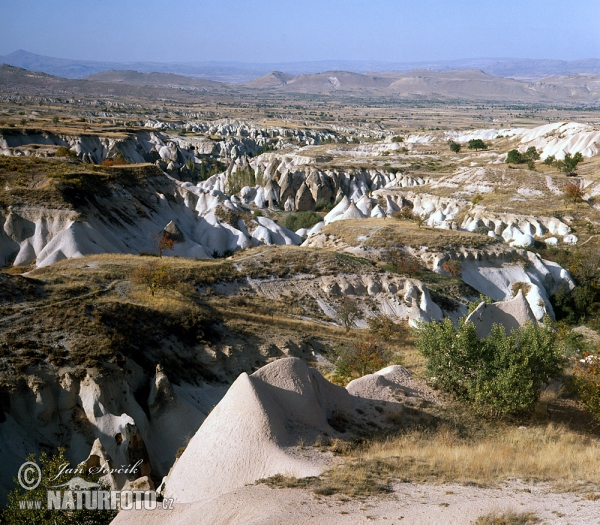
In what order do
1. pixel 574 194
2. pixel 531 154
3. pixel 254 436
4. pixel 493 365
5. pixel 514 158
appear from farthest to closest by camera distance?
pixel 531 154 < pixel 514 158 < pixel 574 194 < pixel 493 365 < pixel 254 436

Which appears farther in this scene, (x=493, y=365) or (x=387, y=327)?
(x=387, y=327)

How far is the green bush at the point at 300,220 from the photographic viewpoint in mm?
58094

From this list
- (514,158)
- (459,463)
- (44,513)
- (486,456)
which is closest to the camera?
(44,513)

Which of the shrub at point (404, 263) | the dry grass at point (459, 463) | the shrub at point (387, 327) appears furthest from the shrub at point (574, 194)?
the dry grass at point (459, 463)

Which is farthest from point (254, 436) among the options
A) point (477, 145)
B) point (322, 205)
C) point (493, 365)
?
point (477, 145)

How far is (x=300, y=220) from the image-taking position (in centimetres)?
5881

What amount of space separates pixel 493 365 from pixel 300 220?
1797 inches

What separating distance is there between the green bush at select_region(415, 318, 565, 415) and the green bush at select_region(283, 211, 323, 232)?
4284 centimetres

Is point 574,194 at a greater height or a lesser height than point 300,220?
greater

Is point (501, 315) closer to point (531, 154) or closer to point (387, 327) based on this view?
point (387, 327)

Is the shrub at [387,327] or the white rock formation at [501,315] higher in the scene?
the white rock formation at [501,315]

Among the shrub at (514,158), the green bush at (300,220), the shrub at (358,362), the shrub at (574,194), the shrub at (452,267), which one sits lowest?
the shrub at (358,362)

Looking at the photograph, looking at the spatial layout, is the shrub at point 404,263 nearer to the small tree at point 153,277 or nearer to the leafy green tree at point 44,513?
the small tree at point 153,277

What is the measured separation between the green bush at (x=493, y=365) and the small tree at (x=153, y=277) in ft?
45.2
